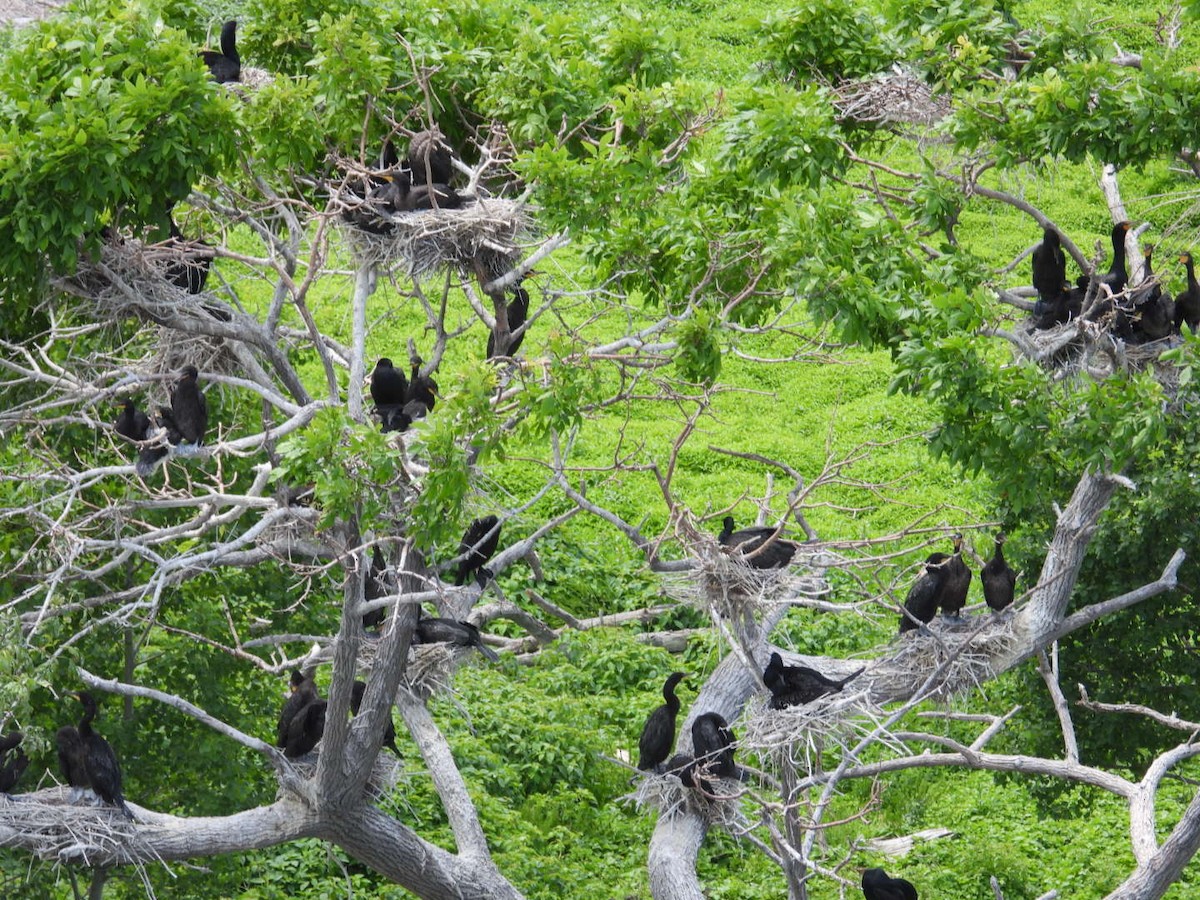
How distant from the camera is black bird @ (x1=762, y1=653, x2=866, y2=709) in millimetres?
8883

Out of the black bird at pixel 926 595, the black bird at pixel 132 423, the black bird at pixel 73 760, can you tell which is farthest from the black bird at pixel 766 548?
the black bird at pixel 73 760

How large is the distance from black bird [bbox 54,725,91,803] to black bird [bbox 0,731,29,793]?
0.66 ft

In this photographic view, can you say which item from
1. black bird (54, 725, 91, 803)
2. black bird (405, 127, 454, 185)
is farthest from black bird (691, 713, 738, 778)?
black bird (405, 127, 454, 185)

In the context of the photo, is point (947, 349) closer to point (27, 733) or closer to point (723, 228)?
point (723, 228)

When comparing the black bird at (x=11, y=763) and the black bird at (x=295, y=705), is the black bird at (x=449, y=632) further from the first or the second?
the black bird at (x=11, y=763)

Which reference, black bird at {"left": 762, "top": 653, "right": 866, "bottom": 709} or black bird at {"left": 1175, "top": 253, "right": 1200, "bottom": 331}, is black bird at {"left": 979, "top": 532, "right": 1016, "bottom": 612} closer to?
black bird at {"left": 762, "top": 653, "right": 866, "bottom": 709}

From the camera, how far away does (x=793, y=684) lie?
8.96 meters

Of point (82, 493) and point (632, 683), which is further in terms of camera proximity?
→ point (632, 683)

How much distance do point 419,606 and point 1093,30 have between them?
5.60m

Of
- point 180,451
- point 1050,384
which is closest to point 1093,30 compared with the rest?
point 1050,384

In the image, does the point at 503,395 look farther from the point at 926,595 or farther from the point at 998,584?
the point at 998,584

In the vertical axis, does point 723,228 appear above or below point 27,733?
above

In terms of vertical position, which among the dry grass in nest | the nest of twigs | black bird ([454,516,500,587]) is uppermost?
the nest of twigs

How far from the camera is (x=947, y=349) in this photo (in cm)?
833
